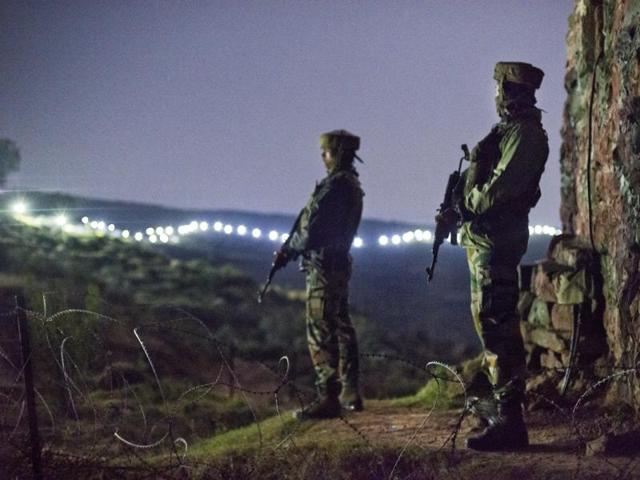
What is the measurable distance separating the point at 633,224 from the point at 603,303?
105 cm

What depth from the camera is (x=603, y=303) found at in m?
6.34

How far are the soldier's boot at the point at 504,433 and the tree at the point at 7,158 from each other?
19.0 m

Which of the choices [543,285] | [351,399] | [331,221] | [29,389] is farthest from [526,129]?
[29,389]

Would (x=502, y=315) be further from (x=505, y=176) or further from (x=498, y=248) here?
(x=505, y=176)

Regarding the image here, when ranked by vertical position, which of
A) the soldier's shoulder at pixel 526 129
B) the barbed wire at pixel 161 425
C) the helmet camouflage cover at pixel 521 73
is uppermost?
the helmet camouflage cover at pixel 521 73

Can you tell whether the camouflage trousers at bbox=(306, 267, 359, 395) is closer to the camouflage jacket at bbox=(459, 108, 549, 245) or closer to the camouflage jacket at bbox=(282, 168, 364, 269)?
the camouflage jacket at bbox=(282, 168, 364, 269)

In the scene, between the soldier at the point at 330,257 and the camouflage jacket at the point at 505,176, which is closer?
the camouflage jacket at the point at 505,176

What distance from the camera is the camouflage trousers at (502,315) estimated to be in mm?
5039

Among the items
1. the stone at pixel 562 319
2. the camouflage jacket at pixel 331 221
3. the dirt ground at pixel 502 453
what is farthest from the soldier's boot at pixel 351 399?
the stone at pixel 562 319

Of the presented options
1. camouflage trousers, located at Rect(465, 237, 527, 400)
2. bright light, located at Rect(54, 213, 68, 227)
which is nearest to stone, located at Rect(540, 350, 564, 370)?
camouflage trousers, located at Rect(465, 237, 527, 400)

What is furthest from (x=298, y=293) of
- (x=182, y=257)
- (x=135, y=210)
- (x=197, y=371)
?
(x=135, y=210)

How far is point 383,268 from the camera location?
27047 millimetres

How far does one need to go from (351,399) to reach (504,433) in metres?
2.17

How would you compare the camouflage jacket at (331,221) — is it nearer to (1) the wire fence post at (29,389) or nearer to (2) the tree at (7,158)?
(1) the wire fence post at (29,389)
